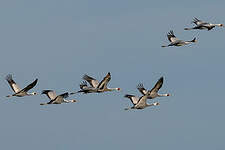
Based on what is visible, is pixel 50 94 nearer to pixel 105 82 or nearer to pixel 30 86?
pixel 30 86

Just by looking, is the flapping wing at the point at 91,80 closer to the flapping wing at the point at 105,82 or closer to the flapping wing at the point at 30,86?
the flapping wing at the point at 105,82

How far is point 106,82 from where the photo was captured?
86.2m

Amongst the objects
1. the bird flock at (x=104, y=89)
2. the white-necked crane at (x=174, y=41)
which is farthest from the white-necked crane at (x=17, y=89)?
the white-necked crane at (x=174, y=41)

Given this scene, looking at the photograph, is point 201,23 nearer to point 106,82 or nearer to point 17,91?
point 106,82

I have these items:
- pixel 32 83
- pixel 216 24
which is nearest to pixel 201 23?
pixel 216 24

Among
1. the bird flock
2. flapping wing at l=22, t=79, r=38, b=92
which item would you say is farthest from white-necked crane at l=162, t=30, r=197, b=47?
flapping wing at l=22, t=79, r=38, b=92

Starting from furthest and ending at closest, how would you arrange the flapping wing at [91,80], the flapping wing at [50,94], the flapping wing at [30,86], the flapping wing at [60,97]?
1. the flapping wing at [91,80]
2. the flapping wing at [50,94]
3. the flapping wing at [60,97]
4. the flapping wing at [30,86]

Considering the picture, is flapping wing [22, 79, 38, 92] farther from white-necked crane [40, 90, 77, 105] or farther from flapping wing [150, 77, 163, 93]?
flapping wing [150, 77, 163, 93]

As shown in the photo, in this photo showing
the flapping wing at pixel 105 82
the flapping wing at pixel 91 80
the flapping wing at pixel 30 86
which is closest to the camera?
the flapping wing at pixel 105 82

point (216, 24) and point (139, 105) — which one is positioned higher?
point (216, 24)

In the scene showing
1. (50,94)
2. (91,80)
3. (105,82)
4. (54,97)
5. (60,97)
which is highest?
(91,80)

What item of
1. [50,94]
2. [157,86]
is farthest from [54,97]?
[157,86]

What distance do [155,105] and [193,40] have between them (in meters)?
7.76

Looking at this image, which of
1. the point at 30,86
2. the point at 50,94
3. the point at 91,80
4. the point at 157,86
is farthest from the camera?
the point at 91,80
